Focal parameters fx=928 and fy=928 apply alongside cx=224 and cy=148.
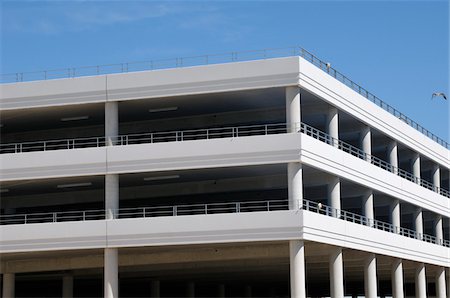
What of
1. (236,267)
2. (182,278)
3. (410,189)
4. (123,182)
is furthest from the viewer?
(182,278)


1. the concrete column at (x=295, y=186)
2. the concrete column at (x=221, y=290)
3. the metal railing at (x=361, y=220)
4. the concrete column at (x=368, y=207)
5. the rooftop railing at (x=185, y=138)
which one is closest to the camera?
the concrete column at (x=295, y=186)

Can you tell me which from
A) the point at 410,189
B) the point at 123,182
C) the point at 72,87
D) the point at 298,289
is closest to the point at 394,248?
the point at 410,189

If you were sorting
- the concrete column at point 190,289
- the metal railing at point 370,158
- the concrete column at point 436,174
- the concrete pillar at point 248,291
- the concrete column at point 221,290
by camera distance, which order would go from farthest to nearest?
the concrete pillar at point 248,291 < the concrete column at point 221,290 < the concrete column at point 190,289 < the concrete column at point 436,174 < the metal railing at point 370,158

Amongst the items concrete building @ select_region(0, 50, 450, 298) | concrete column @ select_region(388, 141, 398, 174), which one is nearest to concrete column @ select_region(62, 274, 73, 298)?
concrete building @ select_region(0, 50, 450, 298)

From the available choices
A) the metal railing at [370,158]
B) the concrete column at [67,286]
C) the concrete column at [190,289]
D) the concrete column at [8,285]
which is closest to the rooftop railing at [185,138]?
the metal railing at [370,158]

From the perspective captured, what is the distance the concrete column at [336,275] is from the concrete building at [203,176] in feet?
0.18

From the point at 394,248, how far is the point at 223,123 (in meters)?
11.8

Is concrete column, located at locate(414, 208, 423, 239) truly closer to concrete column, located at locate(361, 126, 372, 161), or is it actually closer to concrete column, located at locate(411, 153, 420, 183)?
concrete column, located at locate(411, 153, 420, 183)

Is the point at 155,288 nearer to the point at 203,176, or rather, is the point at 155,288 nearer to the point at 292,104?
the point at 203,176

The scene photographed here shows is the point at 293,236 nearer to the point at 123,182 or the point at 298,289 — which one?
the point at 298,289

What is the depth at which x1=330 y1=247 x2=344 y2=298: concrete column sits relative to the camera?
44.5 metres

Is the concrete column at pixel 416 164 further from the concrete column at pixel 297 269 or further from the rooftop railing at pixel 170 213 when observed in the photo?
the concrete column at pixel 297 269

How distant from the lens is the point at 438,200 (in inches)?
2376

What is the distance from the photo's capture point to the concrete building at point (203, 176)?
→ 1657 inches
